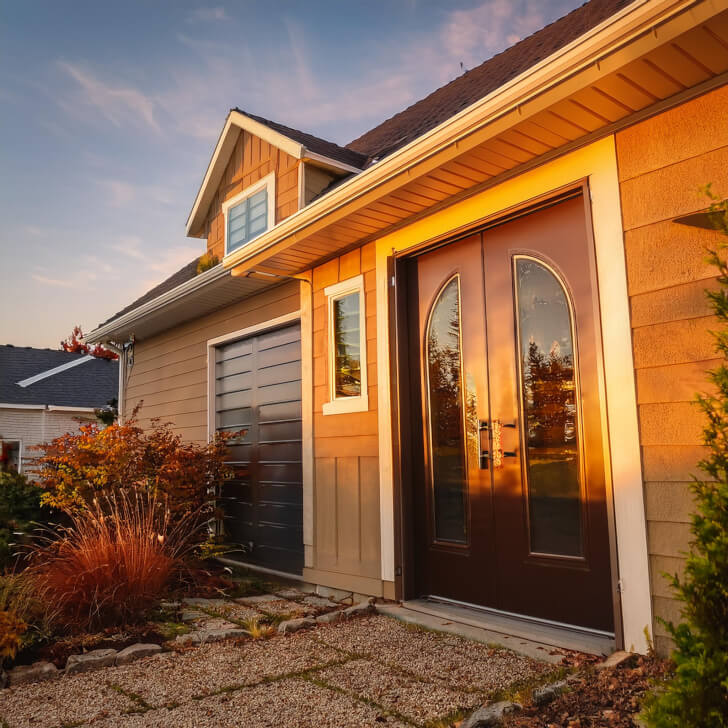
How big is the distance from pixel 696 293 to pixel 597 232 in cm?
64

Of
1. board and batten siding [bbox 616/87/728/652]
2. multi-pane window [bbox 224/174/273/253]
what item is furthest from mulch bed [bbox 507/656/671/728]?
multi-pane window [bbox 224/174/273/253]

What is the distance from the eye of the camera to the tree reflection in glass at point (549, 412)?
3438 mm

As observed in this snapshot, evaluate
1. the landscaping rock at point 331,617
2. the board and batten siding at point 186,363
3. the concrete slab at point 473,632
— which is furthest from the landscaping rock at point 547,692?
the board and batten siding at point 186,363

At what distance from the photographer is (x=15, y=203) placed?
1040 centimetres

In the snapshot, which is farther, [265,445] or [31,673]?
[265,445]

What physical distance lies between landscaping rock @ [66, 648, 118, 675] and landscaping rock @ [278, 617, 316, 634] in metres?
0.98

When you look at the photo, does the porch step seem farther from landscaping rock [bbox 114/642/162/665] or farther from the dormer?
the dormer

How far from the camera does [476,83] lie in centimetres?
580

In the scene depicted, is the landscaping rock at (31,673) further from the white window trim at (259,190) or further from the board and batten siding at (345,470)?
the white window trim at (259,190)

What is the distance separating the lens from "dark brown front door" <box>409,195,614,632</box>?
337 cm

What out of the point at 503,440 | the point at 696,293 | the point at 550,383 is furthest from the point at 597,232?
the point at 503,440

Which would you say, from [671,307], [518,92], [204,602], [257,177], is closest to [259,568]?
[204,602]

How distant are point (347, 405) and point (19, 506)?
12.6 feet

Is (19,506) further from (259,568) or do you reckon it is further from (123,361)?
(123,361)
